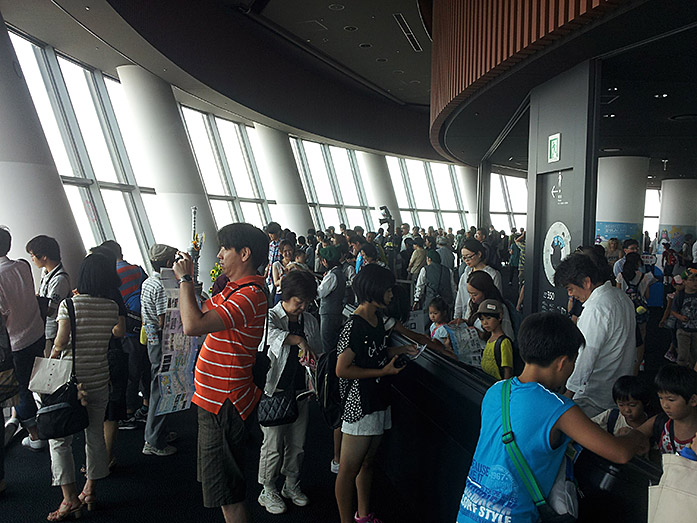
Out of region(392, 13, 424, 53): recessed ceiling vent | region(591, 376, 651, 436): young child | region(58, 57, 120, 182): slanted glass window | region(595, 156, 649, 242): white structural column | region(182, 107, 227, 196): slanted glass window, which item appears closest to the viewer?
region(591, 376, 651, 436): young child

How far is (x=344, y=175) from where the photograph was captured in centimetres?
2477

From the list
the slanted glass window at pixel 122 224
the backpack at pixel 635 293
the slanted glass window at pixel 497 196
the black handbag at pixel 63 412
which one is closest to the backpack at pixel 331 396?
the black handbag at pixel 63 412

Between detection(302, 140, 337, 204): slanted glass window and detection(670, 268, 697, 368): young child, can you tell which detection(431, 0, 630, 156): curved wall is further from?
detection(302, 140, 337, 204): slanted glass window

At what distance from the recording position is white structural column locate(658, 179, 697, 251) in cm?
2189

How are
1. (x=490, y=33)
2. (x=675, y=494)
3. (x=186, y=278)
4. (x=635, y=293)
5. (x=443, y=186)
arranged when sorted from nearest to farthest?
(x=675, y=494)
(x=186, y=278)
(x=490, y=33)
(x=635, y=293)
(x=443, y=186)

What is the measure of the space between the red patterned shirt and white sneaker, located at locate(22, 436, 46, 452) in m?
2.92

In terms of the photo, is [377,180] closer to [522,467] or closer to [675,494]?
[522,467]

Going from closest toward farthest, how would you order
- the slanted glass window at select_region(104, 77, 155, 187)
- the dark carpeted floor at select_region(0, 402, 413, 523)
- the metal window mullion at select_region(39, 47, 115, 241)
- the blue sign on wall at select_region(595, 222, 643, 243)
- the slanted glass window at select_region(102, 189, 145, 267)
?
the dark carpeted floor at select_region(0, 402, 413, 523) < the metal window mullion at select_region(39, 47, 115, 241) < the slanted glass window at select_region(102, 189, 145, 267) < the slanted glass window at select_region(104, 77, 155, 187) < the blue sign on wall at select_region(595, 222, 643, 243)

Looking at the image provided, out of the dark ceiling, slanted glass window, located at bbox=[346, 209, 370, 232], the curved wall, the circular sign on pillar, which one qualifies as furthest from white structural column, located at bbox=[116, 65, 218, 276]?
slanted glass window, located at bbox=[346, 209, 370, 232]

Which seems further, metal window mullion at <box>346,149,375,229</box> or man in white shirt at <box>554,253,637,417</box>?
metal window mullion at <box>346,149,375,229</box>

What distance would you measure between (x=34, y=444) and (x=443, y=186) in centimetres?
2744

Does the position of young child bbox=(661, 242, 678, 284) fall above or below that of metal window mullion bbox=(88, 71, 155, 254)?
below

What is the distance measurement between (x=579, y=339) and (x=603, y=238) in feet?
52.2

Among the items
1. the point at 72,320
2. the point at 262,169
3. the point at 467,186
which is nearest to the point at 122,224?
the point at 262,169
